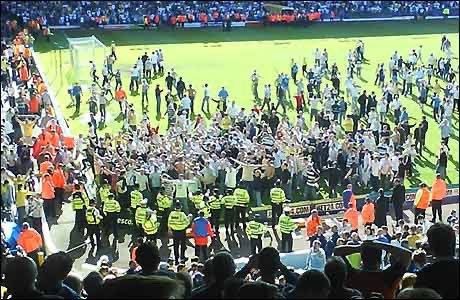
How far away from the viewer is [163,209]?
12.9 meters

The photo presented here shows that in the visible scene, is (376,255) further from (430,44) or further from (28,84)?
(430,44)

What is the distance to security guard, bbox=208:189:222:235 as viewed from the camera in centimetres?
1280

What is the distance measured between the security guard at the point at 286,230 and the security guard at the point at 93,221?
2855 millimetres

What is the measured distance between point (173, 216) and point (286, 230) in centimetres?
175

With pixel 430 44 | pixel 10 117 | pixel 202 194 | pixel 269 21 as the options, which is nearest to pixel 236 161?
pixel 202 194

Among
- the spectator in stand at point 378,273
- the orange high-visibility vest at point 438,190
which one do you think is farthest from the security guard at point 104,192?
the spectator in stand at point 378,273

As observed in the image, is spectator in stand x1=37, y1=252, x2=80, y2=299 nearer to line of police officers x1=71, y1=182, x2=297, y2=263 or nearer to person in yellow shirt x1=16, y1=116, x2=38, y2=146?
line of police officers x1=71, y1=182, x2=297, y2=263

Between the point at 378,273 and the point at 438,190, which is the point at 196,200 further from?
the point at 378,273

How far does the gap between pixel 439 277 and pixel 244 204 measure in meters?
8.72

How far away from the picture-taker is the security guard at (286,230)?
39.5 feet

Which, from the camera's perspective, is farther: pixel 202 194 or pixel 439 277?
pixel 202 194

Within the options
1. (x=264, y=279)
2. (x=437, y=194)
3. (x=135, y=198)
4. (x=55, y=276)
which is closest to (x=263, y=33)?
(x=437, y=194)

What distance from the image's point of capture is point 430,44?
3212 centimetres

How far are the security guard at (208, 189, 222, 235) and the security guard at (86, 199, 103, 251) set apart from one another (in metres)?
1.79
